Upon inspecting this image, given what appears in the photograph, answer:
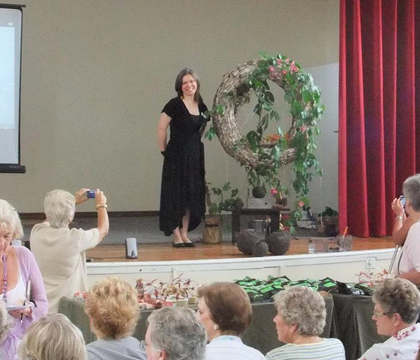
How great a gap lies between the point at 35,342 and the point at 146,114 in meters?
7.11

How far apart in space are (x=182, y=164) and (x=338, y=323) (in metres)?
2.73

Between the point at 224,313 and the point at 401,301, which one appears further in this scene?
the point at 401,301

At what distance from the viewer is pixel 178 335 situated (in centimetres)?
221

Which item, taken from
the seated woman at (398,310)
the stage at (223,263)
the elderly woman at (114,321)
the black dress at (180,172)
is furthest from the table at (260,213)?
the elderly woman at (114,321)

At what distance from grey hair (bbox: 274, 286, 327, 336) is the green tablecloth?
0.79 m

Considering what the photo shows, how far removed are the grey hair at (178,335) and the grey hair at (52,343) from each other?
0.26 meters

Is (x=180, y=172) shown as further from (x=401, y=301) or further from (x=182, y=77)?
(x=401, y=301)

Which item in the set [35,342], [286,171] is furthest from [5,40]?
[35,342]

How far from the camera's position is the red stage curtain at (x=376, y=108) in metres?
7.34

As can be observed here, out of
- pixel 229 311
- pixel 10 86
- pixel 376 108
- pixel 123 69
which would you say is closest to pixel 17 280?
pixel 229 311

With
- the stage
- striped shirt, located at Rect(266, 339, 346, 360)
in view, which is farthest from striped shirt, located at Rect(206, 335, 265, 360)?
the stage

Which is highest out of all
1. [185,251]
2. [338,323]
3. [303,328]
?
[185,251]

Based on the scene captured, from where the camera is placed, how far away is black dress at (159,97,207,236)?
21.1 ft

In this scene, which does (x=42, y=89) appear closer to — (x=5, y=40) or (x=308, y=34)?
(x=5, y=40)
